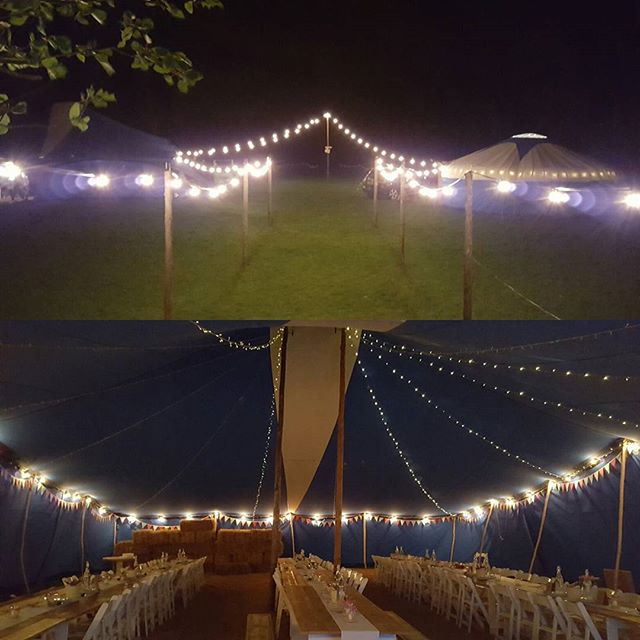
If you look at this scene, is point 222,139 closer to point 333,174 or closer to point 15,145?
point 333,174

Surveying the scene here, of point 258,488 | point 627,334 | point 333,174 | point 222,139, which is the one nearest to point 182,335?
point 627,334

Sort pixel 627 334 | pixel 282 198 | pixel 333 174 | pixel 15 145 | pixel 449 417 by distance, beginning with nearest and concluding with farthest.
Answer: pixel 627 334
pixel 449 417
pixel 15 145
pixel 282 198
pixel 333 174

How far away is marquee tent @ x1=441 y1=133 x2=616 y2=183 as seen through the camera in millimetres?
13203

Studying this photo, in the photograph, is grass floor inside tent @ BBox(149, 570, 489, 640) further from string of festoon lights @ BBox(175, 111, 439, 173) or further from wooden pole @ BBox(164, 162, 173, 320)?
string of festoon lights @ BBox(175, 111, 439, 173)

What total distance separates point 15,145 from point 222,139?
2.97 meters

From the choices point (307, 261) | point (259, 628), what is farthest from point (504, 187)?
point (259, 628)

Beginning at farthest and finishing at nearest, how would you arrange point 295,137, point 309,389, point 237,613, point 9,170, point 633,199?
point 295,137 → point 633,199 → point 9,170 → point 309,389 → point 237,613

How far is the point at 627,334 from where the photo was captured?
191 inches

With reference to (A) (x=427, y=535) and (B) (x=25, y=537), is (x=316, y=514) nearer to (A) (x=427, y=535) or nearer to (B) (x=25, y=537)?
(A) (x=427, y=535)

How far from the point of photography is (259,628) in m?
6.25

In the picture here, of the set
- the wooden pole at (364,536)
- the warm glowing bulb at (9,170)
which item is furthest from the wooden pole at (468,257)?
the wooden pole at (364,536)

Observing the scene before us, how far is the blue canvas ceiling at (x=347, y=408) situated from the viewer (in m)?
5.48

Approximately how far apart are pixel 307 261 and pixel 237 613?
13.0ft

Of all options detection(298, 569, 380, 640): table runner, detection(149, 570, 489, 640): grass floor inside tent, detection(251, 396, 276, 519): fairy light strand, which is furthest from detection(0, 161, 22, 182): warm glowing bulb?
detection(298, 569, 380, 640): table runner
